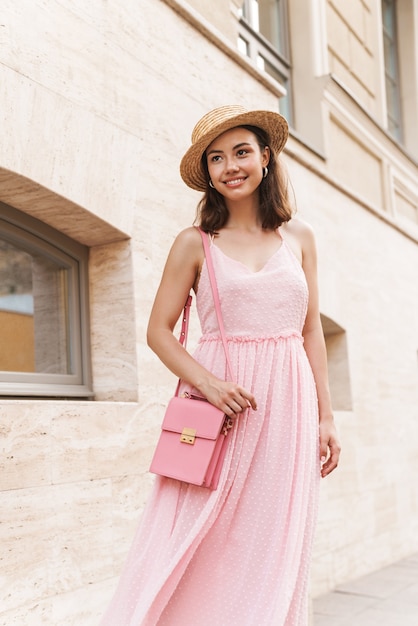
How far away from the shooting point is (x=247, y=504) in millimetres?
2545

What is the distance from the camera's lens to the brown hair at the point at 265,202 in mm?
2842

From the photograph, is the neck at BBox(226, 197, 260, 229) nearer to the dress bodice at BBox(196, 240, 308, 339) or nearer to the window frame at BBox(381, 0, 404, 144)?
the dress bodice at BBox(196, 240, 308, 339)

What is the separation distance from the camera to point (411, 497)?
25.1ft

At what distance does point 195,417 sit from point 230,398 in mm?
125

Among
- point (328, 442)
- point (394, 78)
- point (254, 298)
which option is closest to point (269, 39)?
point (394, 78)

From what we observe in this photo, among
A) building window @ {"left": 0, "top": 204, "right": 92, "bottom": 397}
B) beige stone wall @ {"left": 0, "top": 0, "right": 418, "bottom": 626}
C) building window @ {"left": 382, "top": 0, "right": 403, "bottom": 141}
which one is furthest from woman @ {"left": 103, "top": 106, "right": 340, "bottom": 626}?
building window @ {"left": 382, "top": 0, "right": 403, "bottom": 141}

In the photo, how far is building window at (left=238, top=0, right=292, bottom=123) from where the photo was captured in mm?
7281

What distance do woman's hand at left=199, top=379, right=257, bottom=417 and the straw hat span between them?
0.81 meters

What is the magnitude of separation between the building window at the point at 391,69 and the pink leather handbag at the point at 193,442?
30.7 feet

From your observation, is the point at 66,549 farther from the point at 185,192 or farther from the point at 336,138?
the point at 336,138

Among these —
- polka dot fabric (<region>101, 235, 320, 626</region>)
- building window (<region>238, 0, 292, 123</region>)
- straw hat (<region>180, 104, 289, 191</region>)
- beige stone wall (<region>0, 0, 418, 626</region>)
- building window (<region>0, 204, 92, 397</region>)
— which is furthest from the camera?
building window (<region>238, 0, 292, 123</region>)

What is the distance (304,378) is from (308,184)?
13.5ft

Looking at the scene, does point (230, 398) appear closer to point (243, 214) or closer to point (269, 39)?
point (243, 214)

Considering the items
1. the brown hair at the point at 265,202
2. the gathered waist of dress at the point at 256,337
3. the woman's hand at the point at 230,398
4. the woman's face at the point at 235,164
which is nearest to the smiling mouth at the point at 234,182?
the woman's face at the point at 235,164
